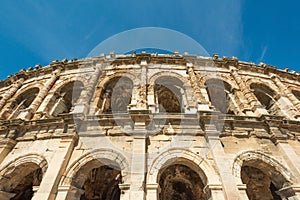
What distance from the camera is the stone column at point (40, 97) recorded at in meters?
8.46

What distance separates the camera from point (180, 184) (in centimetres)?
867

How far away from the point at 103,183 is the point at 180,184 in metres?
3.79

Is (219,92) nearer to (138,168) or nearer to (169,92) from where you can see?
(169,92)

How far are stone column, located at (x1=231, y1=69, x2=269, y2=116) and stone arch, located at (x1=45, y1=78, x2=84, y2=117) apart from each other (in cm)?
931

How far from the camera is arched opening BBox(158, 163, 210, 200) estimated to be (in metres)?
8.08

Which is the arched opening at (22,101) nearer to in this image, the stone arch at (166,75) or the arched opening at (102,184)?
the arched opening at (102,184)

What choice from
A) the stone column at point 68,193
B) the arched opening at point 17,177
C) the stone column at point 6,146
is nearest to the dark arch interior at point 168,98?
the stone column at point 68,193

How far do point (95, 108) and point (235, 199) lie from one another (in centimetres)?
678

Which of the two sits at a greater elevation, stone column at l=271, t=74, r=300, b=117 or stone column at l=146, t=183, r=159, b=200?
stone column at l=271, t=74, r=300, b=117

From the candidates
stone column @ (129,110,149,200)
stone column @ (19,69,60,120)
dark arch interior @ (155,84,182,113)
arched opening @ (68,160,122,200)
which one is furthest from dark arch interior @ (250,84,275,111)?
stone column @ (19,69,60,120)

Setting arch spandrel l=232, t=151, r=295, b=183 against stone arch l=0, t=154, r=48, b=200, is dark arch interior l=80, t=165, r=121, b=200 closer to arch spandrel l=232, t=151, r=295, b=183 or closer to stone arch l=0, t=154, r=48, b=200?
stone arch l=0, t=154, r=48, b=200

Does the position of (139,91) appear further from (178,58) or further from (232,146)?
(232,146)

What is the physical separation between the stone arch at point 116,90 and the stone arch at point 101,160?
3.68 meters

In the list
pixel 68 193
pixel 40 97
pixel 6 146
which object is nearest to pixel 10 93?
pixel 40 97
